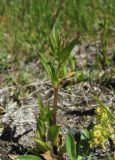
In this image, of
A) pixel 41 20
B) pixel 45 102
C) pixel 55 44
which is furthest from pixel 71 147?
pixel 41 20

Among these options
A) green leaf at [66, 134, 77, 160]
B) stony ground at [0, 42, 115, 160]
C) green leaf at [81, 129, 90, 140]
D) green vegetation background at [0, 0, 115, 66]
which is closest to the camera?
green leaf at [66, 134, 77, 160]

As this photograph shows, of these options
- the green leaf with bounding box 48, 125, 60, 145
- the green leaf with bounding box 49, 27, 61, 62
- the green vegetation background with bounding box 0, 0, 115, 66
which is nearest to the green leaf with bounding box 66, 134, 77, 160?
the green leaf with bounding box 48, 125, 60, 145

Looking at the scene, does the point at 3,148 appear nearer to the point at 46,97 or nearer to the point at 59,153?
the point at 59,153

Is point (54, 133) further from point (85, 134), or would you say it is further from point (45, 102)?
point (45, 102)

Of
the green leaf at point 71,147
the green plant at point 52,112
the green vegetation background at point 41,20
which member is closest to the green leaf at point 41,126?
the green plant at point 52,112

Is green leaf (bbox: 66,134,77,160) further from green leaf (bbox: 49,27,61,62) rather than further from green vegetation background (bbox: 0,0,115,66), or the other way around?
green vegetation background (bbox: 0,0,115,66)

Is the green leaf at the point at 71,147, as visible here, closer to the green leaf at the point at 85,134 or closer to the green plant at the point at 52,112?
the green plant at the point at 52,112
